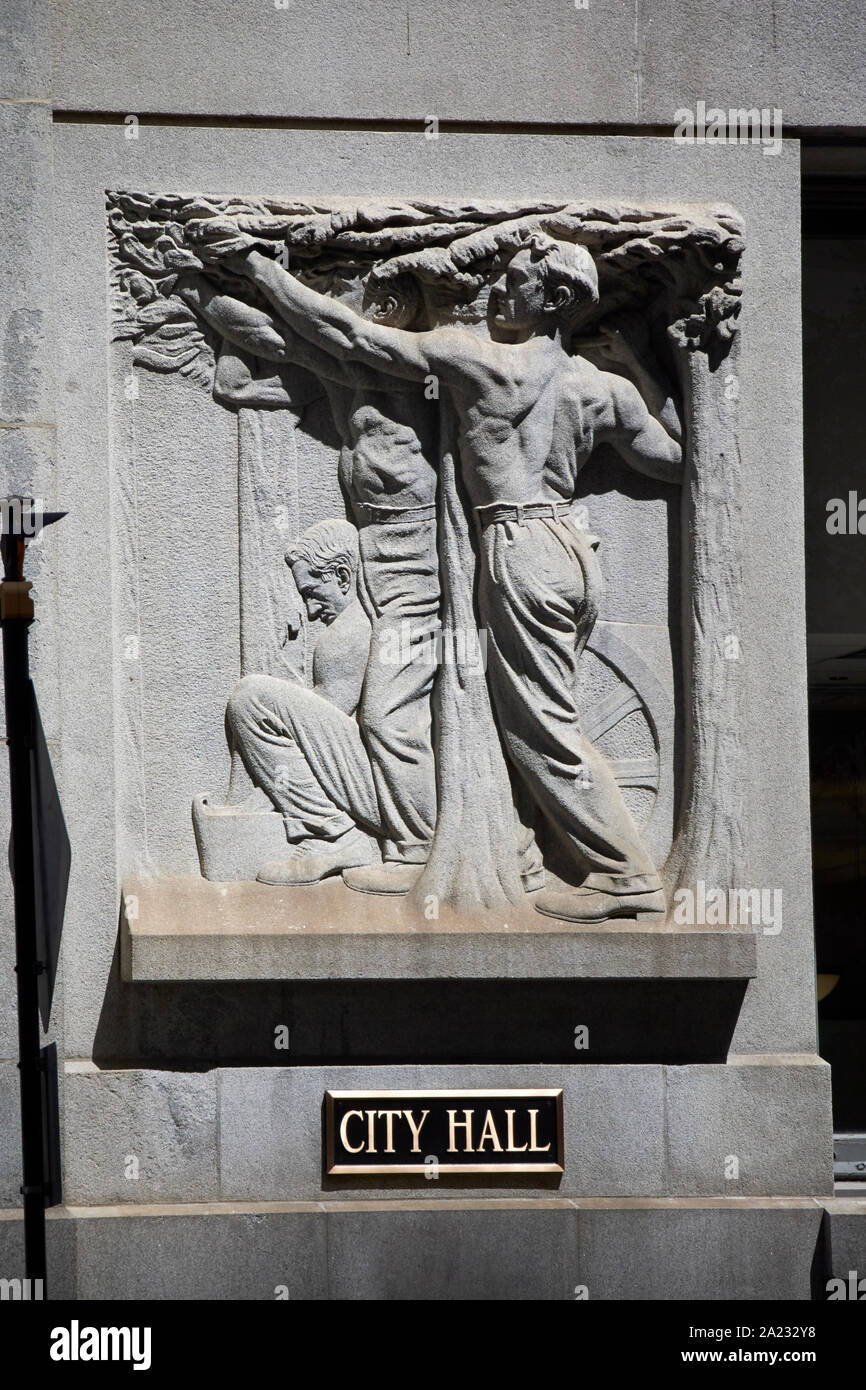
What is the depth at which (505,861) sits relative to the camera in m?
8.85

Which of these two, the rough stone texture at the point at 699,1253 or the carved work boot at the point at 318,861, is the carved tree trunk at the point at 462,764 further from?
the rough stone texture at the point at 699,1253

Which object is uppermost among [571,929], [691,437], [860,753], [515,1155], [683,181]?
[683,181]

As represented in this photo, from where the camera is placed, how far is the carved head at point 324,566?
8945 millimetres

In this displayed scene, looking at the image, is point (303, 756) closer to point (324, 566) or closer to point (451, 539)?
point (324, 566)

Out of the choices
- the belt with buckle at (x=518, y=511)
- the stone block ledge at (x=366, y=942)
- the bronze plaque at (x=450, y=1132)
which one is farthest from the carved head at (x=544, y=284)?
the bronze plaque at (x=450, y=1132)

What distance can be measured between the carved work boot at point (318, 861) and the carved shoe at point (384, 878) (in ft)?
0.19

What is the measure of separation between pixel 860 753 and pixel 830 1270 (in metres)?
2.78

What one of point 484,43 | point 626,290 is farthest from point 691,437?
point 484,43

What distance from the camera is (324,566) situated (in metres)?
8.95

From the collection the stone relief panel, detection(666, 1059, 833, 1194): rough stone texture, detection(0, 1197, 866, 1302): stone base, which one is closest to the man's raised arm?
the stone relief panel

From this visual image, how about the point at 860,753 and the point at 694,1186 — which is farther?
the point at 860,753

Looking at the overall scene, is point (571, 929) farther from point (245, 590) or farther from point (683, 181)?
point (683, 181)

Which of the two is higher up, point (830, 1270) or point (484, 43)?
point (484, 43)

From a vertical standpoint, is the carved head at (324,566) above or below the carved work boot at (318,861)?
above
